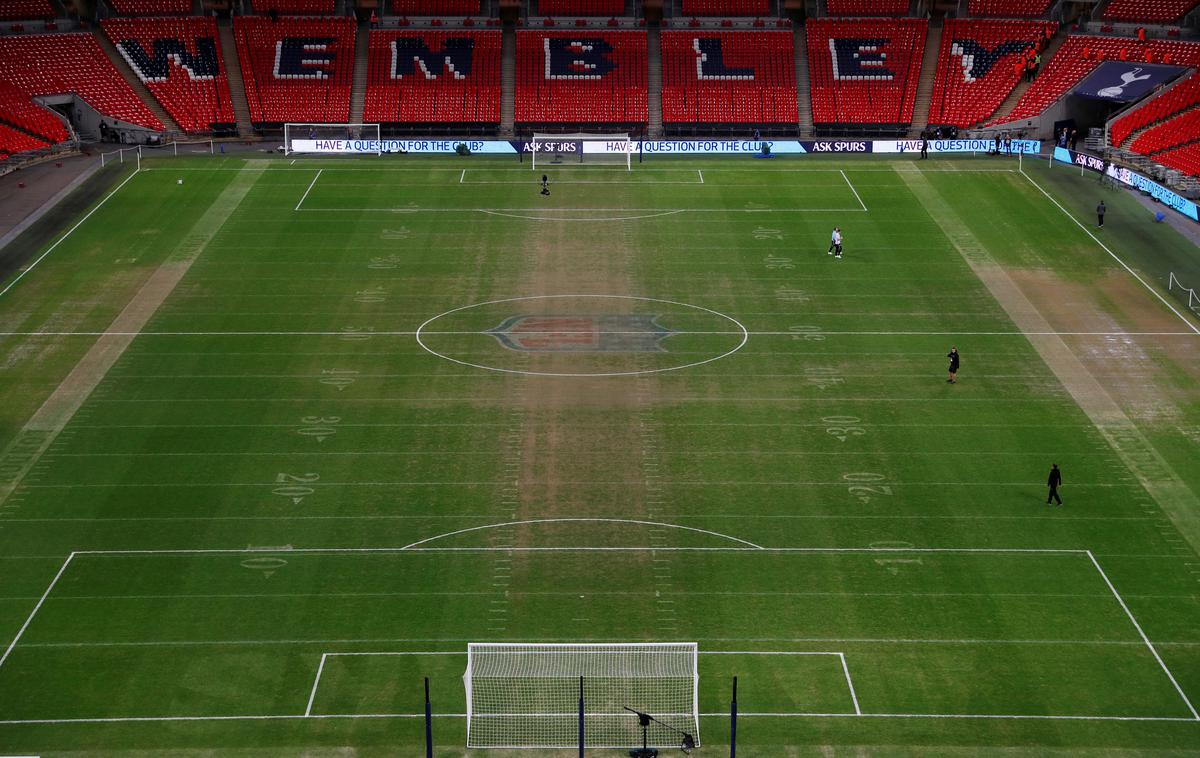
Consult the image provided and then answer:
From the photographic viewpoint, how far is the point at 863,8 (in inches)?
4114

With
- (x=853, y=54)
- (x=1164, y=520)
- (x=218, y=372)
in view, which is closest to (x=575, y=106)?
(x=853, y=54)

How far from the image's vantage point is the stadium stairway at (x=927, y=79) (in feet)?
319

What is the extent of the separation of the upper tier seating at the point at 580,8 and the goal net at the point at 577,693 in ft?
233

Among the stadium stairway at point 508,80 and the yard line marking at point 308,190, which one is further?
the stadium stairway at point 508,80

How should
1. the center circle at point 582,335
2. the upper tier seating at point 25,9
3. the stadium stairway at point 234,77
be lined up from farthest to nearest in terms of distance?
the upper tier seating at point 25,9, the stadium stairway at point 234,77, the center circle at point 582,335

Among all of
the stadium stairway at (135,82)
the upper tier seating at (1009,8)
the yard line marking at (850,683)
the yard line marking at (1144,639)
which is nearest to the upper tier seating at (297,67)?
the stadium stairway at (135,82)

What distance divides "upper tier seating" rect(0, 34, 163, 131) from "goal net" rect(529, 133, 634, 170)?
24.5 meters

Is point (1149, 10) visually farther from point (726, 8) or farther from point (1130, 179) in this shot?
point (726, 8)

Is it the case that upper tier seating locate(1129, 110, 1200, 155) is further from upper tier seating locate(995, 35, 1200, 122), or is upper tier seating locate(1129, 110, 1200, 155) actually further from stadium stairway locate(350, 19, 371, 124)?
stadium stairway locate(350, 19, 371, 124)

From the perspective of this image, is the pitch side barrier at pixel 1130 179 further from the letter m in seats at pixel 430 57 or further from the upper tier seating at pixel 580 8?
the letter m in seats at pixel 430 57

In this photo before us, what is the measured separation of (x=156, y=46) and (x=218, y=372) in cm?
4820

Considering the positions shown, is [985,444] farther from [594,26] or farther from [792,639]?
[594,26]

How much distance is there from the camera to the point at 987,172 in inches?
3433

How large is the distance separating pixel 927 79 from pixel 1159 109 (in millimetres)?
16374
